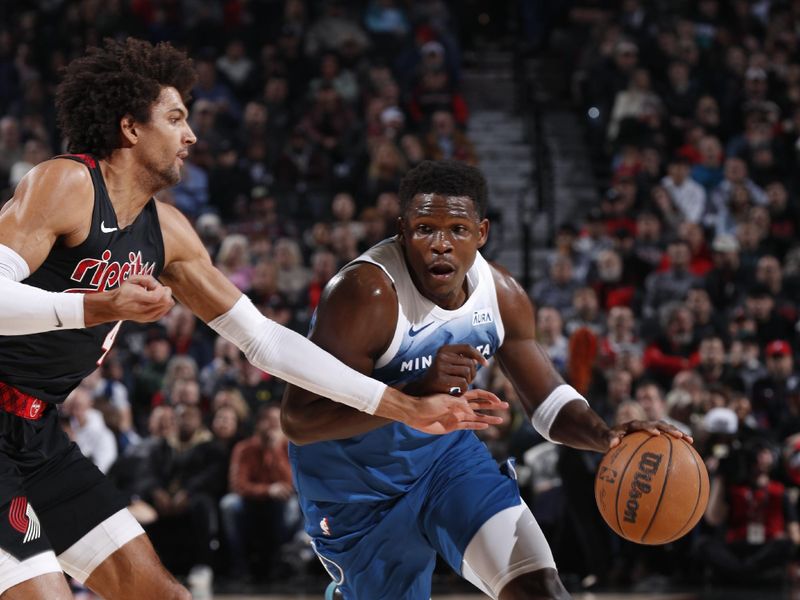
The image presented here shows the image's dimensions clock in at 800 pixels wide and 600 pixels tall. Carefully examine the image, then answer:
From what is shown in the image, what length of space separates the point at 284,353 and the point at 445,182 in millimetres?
826

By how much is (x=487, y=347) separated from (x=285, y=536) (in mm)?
4533

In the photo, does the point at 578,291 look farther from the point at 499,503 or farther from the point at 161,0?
the point at 161,0

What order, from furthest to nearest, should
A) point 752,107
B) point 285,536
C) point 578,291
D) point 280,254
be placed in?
point 752,107 < point 280,254 < point 578,291 < point 285,536

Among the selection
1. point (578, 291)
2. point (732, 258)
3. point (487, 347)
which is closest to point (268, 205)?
point (578, 291)

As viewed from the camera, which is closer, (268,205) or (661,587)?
(661,587)

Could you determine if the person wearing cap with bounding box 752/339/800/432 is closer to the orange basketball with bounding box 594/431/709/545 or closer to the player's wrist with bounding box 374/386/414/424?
the orange basketball with bounding box 594/431/709/545

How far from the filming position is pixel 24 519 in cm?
347

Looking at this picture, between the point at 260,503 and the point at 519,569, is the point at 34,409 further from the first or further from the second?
the point at 260,503

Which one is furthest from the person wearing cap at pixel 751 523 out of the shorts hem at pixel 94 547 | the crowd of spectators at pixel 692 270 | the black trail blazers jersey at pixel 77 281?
the black trail blazers jersey at pixel 77 281

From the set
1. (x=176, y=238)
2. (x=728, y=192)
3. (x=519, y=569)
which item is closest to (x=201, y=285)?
(x=176, y=238)

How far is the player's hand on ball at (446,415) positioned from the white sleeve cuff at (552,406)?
61 cm

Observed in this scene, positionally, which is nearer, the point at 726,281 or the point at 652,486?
the point at 652,486

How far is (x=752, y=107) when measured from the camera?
1211 cm

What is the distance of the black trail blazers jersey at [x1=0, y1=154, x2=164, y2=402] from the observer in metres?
3.55
